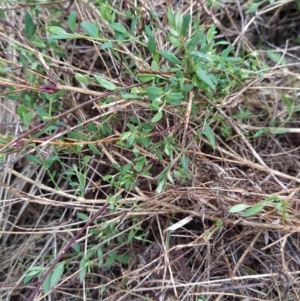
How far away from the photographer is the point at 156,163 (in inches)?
46.4

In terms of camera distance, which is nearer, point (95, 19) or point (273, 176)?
point (273, 176)

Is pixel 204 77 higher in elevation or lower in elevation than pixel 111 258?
higher

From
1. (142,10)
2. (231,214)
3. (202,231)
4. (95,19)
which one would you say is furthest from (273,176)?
(95,19)

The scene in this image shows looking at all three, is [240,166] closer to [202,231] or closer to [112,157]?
[202,231]

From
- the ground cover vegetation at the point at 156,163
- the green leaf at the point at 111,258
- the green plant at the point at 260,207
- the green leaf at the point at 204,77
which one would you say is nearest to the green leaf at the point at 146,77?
the ground cover vegetation at the point at 156,163

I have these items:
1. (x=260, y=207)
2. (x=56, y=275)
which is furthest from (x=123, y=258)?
(x=260, y=207)

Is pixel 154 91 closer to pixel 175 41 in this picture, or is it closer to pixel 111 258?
pixel 175 41

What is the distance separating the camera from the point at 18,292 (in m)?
1.27

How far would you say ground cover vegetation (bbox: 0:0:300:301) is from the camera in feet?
3.34

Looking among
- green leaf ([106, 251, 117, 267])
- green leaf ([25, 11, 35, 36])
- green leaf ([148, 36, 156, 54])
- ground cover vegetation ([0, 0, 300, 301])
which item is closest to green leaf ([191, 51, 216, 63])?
ground cover vegetation ([0, 0, 300, 301])

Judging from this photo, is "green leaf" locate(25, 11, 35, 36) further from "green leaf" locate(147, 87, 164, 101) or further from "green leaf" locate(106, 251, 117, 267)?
"green leaf" locate(106, 251, 117, 267)

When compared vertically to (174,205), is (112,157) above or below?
above

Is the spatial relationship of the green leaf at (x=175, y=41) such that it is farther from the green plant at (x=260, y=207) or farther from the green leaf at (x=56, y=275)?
the green leaf at (x=56, y=275)

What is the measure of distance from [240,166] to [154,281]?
387mm
